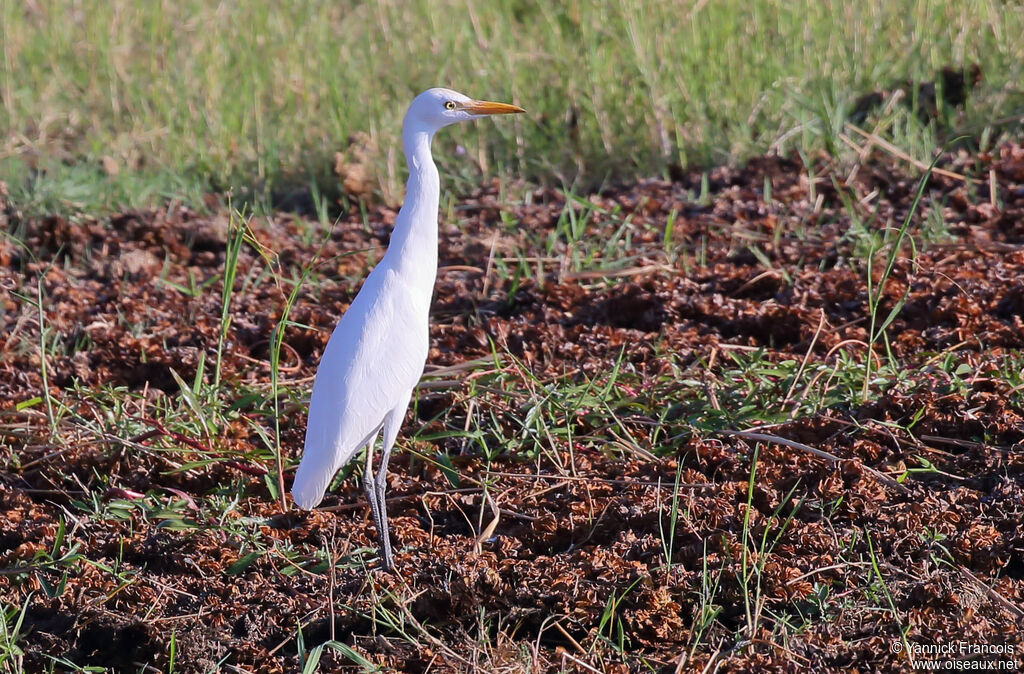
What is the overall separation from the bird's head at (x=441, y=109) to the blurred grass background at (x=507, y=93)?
207 cm

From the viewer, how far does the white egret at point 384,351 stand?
261 cm

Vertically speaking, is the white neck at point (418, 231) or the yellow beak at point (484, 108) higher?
the yellow beak at point (484, 108)

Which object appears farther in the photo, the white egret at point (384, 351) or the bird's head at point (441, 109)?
the bird's head at point (441, 109)

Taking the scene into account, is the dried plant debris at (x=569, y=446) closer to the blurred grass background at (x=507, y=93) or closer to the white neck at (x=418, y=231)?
the white neck at (x=418, y=231)

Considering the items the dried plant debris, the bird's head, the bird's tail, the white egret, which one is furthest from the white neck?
the bird's tail

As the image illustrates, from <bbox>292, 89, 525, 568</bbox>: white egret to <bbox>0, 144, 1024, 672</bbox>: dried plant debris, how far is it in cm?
19

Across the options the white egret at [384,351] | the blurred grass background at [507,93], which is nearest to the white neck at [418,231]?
the white egret at [384,351]

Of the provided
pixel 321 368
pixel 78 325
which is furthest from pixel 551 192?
pixel 321 368

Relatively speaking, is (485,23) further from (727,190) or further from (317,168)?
(727,190)

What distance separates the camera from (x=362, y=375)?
8.79 feet

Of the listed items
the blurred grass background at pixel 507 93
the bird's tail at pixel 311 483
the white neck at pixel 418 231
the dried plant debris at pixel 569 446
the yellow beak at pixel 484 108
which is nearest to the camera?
the dried plant debris at pixel 569 446

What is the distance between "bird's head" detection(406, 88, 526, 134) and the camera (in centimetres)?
290

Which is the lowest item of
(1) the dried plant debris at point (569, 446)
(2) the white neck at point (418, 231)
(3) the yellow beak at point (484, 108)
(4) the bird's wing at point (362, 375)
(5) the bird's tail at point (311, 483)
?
(1) the dried plant debris at point (569, 446)

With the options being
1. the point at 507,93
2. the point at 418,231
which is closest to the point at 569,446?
the point at 418,231
